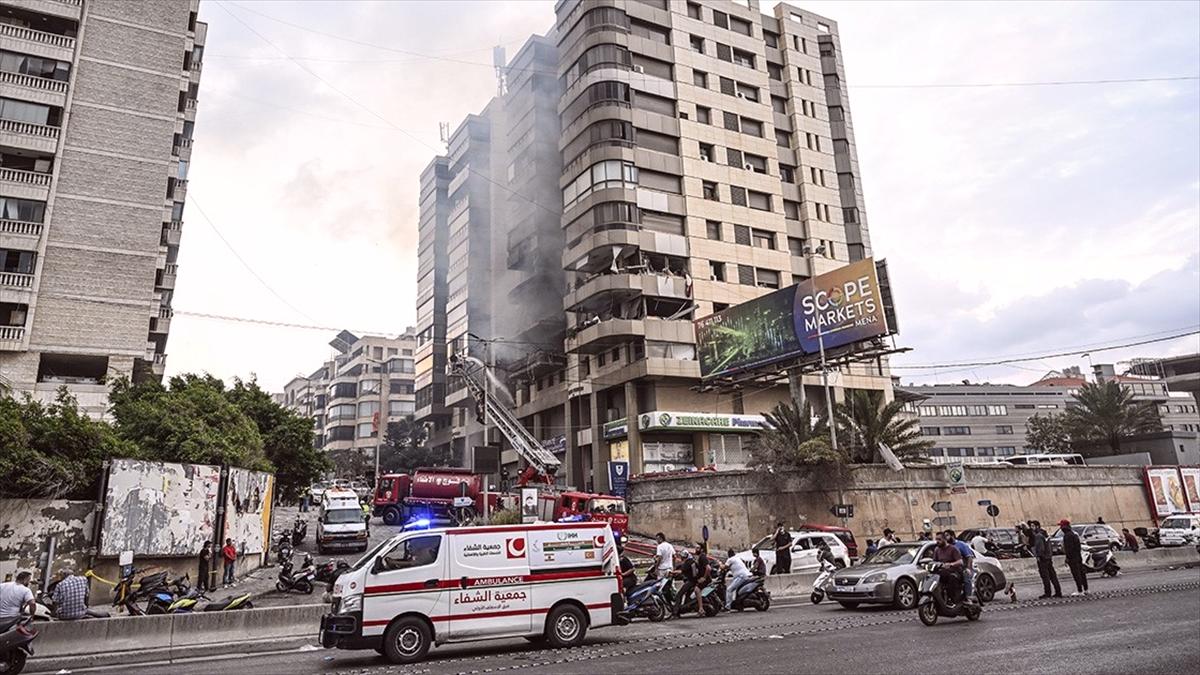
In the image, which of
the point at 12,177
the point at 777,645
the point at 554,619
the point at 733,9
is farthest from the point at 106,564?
the point at 733,9

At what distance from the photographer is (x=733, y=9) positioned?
52.8 m

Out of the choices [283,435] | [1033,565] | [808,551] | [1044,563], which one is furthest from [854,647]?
[283,435]

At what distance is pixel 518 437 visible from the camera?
142ft

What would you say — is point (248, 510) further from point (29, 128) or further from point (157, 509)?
point (29, 128)

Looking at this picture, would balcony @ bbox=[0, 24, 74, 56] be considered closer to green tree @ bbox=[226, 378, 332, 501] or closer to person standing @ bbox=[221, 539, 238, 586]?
green tree @ bbox=[226, 378, 332, 501]

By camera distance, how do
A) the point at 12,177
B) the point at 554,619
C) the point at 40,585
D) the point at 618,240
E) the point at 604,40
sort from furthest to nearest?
the point at 604,40 → the point at 618,240 → the point at 12,177 → the point at 40,585 → the point at 554,619

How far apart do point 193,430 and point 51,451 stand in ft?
14.2

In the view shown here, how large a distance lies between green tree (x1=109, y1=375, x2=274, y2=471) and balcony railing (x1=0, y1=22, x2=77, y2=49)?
2267 centimetres

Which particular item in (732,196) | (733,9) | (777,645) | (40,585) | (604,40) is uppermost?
(733,9)

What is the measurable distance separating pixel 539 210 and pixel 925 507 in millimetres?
35243

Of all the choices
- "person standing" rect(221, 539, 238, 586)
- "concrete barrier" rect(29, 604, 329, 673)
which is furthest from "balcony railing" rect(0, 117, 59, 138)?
"concrete barrier" rect(29, 604, 329, 673)

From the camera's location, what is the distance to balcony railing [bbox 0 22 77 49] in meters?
34.8

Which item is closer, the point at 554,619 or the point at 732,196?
the point at 554,619

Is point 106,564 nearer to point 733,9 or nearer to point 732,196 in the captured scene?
point 732,196
